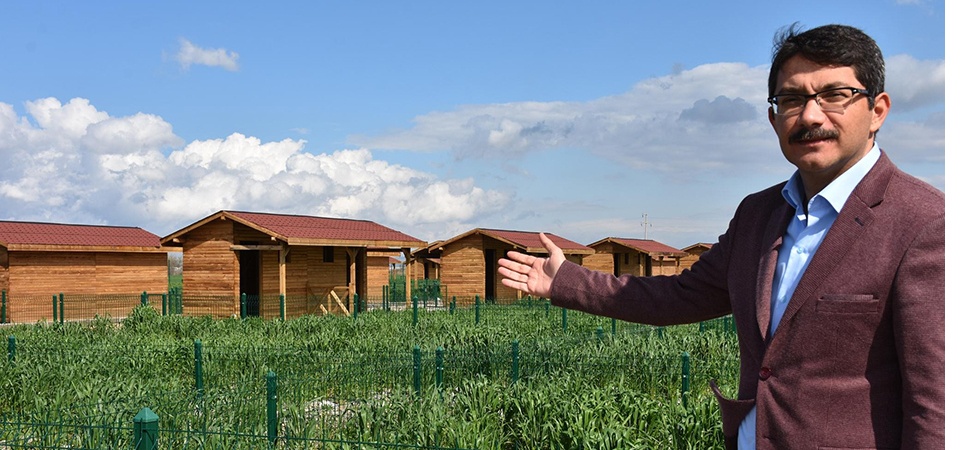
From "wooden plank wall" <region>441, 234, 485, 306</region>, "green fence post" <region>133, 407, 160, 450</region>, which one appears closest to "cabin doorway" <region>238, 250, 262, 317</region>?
"wooden plank wall" <region>441, 234, 485, 306</region>

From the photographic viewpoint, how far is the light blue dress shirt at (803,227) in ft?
7.02

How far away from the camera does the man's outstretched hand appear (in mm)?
2812

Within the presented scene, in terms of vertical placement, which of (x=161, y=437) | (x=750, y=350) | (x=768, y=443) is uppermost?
(x=750, y=350)

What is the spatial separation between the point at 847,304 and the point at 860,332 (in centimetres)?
8

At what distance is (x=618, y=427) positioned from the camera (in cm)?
623

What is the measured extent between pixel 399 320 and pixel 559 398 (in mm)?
11260

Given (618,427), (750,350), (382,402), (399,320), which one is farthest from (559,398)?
(399,320)

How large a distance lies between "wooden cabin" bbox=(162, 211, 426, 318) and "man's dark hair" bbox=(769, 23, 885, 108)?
66.5ft

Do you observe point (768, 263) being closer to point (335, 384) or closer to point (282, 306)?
point (335, 384)

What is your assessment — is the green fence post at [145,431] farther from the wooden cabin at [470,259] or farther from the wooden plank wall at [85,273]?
the wooden cabin at [470,259]

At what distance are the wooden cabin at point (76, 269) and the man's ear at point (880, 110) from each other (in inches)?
1029

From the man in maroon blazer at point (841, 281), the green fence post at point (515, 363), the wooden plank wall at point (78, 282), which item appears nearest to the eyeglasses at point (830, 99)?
the man in maroon blazer at point (841, 281)

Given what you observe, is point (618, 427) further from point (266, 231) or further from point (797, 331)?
point (266, 231)

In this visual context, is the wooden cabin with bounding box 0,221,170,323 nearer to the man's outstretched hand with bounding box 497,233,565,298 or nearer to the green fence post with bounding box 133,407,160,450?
the green fence post with bounding box 133,407,160,450
